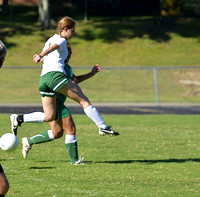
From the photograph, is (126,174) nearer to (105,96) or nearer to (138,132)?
(138,132)

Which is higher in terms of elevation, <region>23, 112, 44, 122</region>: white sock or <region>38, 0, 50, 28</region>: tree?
<region>23, 112, 44, 122</region>: white sock

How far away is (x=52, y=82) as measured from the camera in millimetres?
9250

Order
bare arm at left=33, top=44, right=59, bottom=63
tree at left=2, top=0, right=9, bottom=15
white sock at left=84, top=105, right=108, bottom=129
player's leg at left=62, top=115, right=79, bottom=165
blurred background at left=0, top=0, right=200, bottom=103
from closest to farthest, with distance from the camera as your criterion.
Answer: bare arm at left=33, top=44, right=59, bottom=63, white sock at left=84, top=105, right=108, bottom=129, player's leg at left=62, top=115, right=79, bottom=165, blurred background at left=0, top=0, right=200, bottom=103, tree at left=2, top=0, right=9, bottom=15

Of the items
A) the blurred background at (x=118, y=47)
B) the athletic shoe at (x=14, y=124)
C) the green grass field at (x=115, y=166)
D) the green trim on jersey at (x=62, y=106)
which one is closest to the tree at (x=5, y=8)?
the blurred background at (x=118, y=47)

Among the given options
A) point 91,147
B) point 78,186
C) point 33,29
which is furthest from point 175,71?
point 78,186

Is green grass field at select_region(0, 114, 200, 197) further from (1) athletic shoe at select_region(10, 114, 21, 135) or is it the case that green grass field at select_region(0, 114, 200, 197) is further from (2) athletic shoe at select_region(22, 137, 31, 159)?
(1) athletic shoe at select_region(10, 114, 21, 135)

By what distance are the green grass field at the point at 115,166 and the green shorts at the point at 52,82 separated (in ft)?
3.84

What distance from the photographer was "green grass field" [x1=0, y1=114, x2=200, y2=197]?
770cm

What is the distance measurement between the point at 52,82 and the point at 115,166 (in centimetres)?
168

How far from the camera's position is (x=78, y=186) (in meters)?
7.89

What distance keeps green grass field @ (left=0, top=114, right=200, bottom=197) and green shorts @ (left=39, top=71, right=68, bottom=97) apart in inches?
46.0

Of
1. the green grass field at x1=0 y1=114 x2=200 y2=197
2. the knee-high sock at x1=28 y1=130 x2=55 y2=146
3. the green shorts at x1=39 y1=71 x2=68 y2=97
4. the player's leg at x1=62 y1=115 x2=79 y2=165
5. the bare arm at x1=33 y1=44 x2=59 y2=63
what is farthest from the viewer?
the knee-high sock at x1=28 y1=130 x2=55 y2=146

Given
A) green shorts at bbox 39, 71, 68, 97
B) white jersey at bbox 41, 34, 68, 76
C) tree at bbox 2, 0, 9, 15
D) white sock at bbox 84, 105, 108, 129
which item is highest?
white jersey at bbox 41, 34, 68, 76

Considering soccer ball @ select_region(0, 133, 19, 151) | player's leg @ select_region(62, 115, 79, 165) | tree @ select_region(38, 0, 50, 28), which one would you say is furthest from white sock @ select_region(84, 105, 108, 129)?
tree @ select_region(38, 0, 50, 28)
